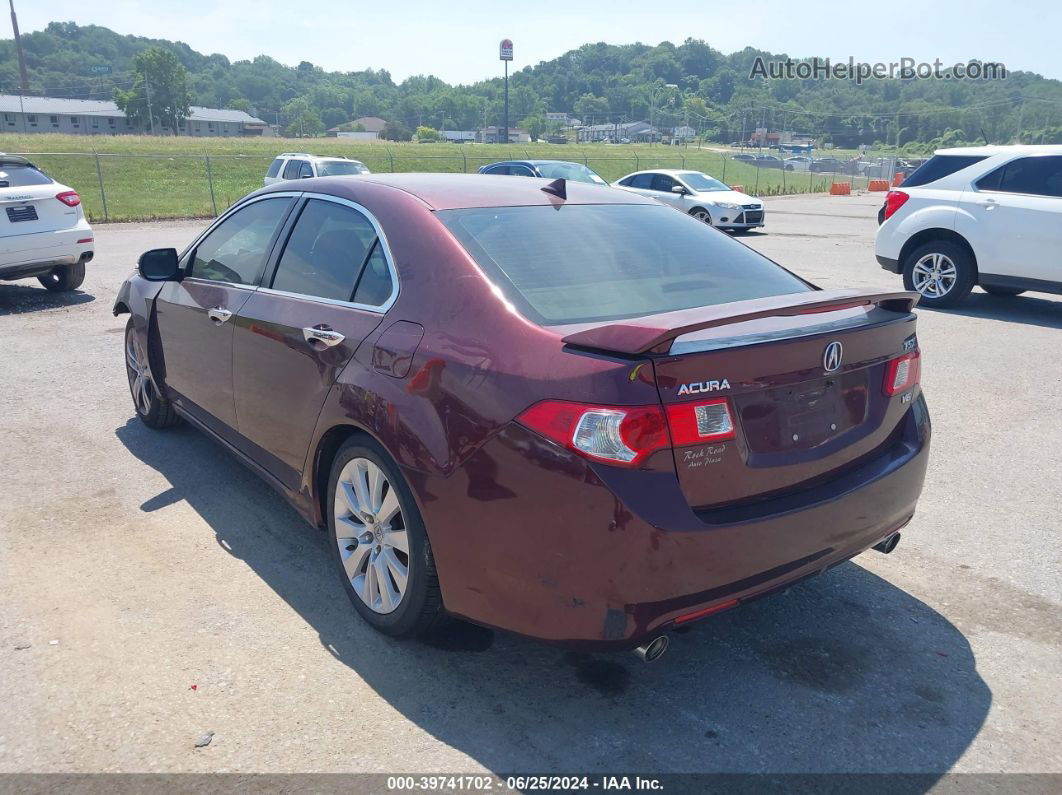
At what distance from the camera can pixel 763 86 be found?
15888 cm

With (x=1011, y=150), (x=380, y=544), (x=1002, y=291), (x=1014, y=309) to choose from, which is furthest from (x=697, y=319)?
(x=1002, y=291)

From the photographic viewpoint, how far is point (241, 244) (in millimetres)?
4469

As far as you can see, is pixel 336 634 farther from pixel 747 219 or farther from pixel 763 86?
pixel 763 86

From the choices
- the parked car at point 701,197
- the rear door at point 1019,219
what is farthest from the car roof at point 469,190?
the parked car at point 701,197

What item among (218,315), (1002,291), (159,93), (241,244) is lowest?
(1002,291)

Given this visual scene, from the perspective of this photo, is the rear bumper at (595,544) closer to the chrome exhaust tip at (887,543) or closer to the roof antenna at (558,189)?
the chrome exhaust tip at (887,543)

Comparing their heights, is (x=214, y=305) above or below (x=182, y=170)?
above

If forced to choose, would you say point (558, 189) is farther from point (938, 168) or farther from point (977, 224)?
point (938, 168)

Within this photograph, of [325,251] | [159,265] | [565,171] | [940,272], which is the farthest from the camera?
[565,171]

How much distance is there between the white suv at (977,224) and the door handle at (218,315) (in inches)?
337

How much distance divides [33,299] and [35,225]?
4.20ft

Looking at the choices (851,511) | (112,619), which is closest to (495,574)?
(851,511)

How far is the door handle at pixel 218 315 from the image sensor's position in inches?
166

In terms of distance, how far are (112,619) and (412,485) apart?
1.51 metres
